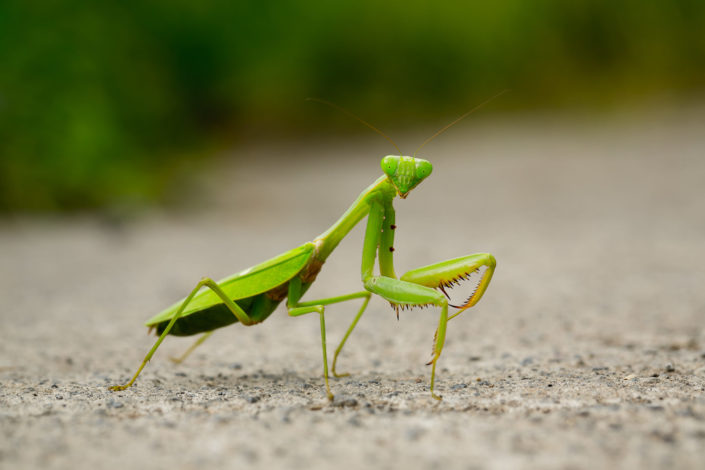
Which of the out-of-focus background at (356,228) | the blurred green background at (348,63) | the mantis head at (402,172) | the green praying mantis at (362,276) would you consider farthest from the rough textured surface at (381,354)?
the blurred green background at (348,63)

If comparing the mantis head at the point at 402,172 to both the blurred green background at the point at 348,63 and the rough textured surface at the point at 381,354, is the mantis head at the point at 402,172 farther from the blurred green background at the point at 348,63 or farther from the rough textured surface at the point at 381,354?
the blurred green background at the point at 348,63

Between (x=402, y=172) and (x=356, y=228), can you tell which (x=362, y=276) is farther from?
(x=356, y=228)

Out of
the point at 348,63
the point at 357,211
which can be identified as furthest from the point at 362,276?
the point at 348,63

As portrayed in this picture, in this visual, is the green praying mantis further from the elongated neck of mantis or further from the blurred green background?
the blurred green background

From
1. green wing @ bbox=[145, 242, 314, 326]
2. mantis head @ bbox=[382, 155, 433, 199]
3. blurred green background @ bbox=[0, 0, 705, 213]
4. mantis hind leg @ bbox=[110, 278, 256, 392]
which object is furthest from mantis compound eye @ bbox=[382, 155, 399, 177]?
blurred green background @ bbox=[0, 0, 705, 213]

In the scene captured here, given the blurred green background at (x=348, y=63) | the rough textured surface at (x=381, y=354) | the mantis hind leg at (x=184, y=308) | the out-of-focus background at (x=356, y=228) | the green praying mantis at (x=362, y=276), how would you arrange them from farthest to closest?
1. the blurred green background at (x=348, y=63)
2. the mantis hind leg at (x=184, y=308)
3. the green praying mantis at (x=362, y=276)
4. the out-of-focus background at (x=356, y=228)
5. the rough textured surface at (x=381, y=354)

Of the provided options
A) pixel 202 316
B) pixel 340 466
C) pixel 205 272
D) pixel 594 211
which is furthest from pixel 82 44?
pixel 340 466

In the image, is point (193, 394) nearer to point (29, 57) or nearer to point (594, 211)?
point (594, 211)
